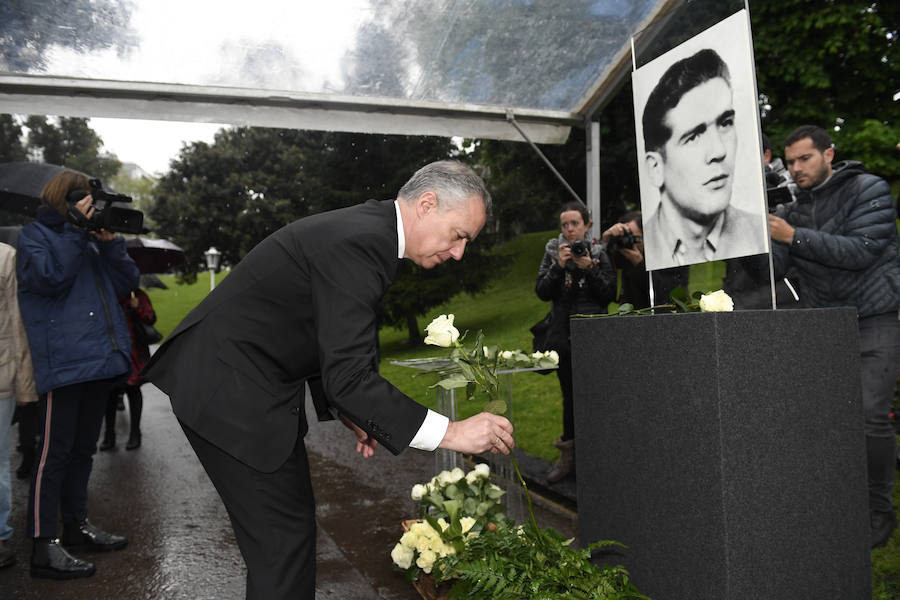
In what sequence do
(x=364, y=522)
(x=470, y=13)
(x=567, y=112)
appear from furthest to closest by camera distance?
1. (x=567, y=112)
2. (x=470, y=13)
3. (x=364, y=522)

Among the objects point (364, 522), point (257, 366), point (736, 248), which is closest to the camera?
point (257, 366)

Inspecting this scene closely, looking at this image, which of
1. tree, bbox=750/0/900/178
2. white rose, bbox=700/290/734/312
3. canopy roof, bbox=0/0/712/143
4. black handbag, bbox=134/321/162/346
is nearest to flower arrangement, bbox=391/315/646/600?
white rose, bbox=700/290/734/312

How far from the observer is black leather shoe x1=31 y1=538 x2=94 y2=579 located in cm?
Result: 333

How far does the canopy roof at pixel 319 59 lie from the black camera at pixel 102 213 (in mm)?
1298

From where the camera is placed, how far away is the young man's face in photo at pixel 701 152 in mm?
2535

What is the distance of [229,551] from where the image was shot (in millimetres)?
3764

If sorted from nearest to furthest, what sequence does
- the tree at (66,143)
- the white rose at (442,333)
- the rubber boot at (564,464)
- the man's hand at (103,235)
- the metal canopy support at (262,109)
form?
the white rose at (442,333) < the man's hand at (103,235) < the metal canopy support at (262,109) < the rubber boot at (564,464) < the tree at (66,143)

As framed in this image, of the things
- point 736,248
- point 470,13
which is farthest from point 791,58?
point 736,248

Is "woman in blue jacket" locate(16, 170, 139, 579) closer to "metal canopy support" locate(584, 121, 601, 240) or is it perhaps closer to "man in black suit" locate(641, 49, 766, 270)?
"man in black suit" locate(641, 49, 766, 270)

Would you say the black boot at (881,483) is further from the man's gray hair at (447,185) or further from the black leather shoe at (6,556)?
the black leather shoe at (6,556)

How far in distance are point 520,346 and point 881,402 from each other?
3191mm

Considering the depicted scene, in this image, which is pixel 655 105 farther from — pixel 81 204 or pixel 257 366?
pixel 81 204

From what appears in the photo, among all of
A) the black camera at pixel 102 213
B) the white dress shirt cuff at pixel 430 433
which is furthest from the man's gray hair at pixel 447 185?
the black camera at pixel 102 213

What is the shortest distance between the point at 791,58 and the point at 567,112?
920cm
